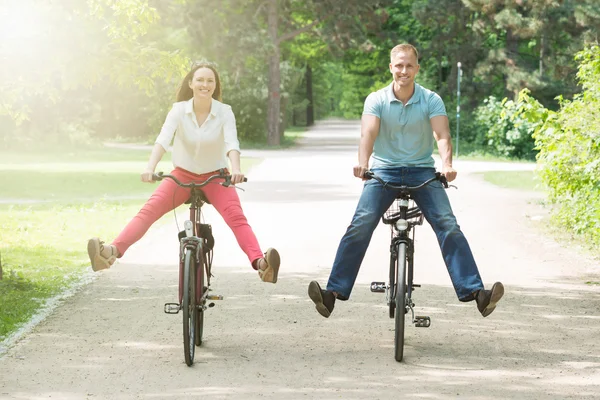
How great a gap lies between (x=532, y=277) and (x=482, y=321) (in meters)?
2.38

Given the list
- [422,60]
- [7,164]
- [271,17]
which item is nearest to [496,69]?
[422,60]

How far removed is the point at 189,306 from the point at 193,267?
0.85 feet

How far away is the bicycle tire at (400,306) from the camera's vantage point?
622 centimetres

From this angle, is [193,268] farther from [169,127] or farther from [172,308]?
[169,127]

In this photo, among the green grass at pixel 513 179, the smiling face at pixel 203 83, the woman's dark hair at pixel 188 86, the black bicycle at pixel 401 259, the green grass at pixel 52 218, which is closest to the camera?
the black bicycle at pixel 401 259

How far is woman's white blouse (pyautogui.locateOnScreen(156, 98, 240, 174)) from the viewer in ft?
22.0

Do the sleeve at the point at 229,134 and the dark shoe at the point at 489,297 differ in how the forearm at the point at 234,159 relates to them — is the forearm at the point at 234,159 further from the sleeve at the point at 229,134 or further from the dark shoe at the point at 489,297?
the dark shoe at the point at 489,297

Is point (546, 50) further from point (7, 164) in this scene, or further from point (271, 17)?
point (7, 164)

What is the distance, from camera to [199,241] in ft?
21.2

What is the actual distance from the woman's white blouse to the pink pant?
0.08m

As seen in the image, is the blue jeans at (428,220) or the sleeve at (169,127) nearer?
the blue jeans at (428,220)

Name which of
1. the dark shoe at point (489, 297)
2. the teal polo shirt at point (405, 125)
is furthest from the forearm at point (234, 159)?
the dark shoe at point (489, 297)

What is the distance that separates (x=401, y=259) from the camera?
643 centimetres

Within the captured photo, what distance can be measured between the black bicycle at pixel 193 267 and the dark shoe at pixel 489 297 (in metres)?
1.69
